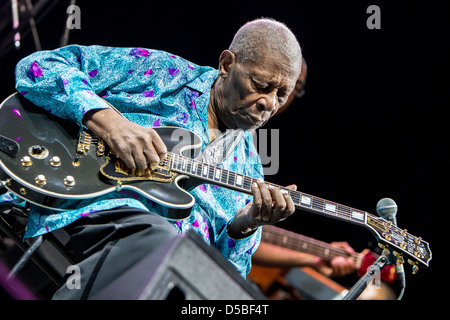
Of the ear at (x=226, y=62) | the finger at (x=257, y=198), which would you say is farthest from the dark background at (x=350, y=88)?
the finger at (x=257, y=198)

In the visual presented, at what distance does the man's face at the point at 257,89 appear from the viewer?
2.33 m

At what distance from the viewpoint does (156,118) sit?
2227 mm

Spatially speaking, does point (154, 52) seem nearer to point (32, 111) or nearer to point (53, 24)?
point (32, 111)

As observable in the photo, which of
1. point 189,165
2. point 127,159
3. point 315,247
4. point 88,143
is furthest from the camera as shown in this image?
point 315,247

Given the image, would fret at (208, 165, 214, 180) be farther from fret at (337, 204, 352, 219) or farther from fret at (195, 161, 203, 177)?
fret at (337, 204, 352, 219)

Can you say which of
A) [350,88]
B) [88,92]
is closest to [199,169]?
[88,92]

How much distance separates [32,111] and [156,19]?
69.8 inches

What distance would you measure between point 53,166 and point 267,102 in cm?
107

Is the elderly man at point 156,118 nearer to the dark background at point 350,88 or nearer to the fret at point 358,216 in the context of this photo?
the fret at point 358,216

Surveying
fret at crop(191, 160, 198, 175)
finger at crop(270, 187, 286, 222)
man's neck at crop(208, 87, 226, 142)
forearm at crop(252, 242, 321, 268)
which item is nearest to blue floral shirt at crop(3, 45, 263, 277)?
man's neck at crop(208, 87, 226, 142)

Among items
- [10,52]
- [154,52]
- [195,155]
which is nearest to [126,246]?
[195,155]

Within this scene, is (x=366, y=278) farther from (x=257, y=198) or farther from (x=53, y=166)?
(x=53, y=166)

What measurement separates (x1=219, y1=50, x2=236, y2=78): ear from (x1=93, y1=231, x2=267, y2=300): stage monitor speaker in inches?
59.1

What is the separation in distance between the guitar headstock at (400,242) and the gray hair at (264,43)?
0.90 meters
